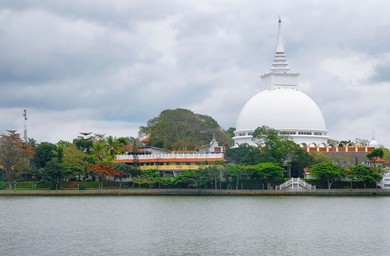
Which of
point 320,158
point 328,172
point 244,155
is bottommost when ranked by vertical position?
point 328,172

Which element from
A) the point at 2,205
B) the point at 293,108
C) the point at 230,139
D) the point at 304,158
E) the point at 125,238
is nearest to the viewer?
the point at 125,238

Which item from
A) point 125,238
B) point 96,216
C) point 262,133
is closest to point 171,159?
point 262,133

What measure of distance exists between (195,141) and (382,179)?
90.9 feet

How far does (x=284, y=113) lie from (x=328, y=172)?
21.2 meters

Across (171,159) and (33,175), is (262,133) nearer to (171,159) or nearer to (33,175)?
(171,159)

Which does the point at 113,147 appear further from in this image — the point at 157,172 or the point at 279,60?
the point at 279,60

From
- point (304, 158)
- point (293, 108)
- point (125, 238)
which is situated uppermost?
point (293, 108)

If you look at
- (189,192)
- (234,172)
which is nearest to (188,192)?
(189,192)

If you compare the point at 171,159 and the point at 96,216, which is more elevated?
the point at 171,159

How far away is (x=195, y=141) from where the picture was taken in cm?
9731

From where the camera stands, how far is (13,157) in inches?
3073

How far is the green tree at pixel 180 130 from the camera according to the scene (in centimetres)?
9706

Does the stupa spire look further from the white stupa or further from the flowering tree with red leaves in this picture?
the flowering tree with red leaves

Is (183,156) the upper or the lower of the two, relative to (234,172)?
upper
